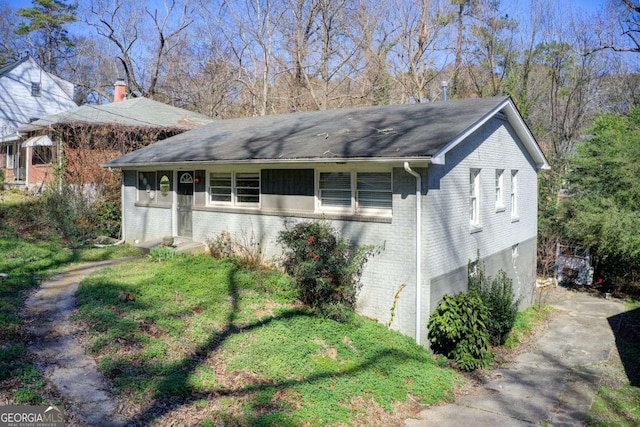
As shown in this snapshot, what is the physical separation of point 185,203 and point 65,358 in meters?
Answer: 7.87

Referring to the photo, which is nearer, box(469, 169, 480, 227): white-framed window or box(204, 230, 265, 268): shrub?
box(469, 169, 480, 227): white-framed window

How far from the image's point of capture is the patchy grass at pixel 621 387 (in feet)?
26.0

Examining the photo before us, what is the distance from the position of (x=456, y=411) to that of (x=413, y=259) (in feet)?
9.90

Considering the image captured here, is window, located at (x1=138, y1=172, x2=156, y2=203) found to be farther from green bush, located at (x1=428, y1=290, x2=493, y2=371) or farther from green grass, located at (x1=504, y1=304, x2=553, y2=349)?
green grass, located at (x1=504, y1=304, x2=553, y2=349)

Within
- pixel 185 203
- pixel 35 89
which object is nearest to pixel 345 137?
pixel 185 203

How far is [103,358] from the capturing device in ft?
21.8

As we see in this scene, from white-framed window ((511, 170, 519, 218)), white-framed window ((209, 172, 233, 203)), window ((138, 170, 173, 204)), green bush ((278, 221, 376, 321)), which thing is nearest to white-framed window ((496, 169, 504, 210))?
white-framed window ((511, 170, 519, 218))

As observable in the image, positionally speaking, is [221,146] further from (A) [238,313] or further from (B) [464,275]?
(B) [464,275]

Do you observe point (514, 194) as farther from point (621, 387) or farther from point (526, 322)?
point (621, 387)

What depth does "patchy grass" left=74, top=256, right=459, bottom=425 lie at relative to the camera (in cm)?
610

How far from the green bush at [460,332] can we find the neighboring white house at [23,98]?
26053 millimetres

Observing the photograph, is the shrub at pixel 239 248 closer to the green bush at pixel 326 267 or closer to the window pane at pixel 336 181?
the green bush at pixel 326 267

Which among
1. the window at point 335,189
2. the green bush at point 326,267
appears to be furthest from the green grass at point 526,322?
the window at point 335,189

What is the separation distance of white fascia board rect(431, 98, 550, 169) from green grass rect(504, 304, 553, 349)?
483cm
